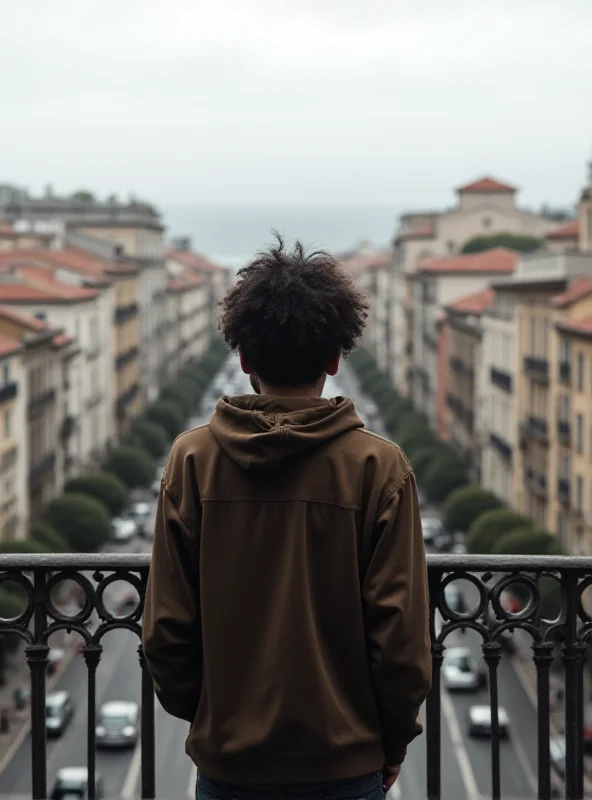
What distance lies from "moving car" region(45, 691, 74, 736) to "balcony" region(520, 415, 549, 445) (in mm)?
22916

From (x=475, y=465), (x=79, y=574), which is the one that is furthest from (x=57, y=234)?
(x=79, y=574)

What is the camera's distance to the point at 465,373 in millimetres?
76438

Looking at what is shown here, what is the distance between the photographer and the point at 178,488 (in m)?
4.39

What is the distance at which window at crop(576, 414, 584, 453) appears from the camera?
46219mm

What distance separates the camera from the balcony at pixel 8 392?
49438 millimetres

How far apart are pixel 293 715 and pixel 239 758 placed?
21cm

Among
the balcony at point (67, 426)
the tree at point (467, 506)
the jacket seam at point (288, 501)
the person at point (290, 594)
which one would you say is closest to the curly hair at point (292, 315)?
the person at point (290, 594)

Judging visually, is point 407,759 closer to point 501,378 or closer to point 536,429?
point 536,429

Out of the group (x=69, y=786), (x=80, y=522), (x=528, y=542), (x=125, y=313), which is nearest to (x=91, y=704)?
(x=69, y=786)

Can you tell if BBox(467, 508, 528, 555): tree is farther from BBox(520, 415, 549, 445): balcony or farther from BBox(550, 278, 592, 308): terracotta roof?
BBox(550, 278, 592, 308): terracotta roof

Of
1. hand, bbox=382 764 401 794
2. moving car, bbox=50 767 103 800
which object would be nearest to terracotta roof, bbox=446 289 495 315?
moving car, bbox=50 767 103 800

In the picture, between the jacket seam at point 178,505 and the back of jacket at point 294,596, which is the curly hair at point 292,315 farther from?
the jacket seam at point 178,505

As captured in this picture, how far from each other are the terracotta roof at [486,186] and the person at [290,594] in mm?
105790

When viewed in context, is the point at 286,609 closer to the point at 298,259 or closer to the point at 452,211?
the point at 298,259
